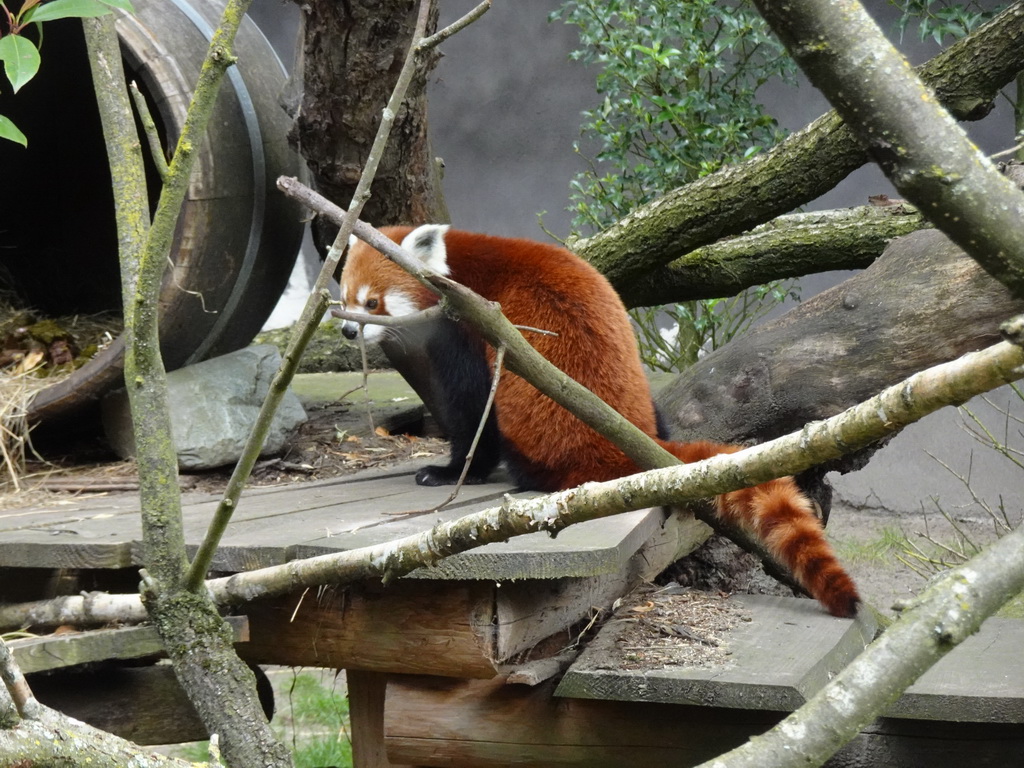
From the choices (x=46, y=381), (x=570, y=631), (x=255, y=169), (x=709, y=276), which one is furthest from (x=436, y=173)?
(x=570, y=631)

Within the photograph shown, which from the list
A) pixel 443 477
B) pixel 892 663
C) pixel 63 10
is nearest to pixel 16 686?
pixel 63 10

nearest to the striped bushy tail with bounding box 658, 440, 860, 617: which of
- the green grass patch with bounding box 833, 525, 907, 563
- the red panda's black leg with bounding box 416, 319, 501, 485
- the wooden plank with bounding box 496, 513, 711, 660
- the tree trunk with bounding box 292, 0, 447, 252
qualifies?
the wooden plank with bounding box 496, 513, 711, 660

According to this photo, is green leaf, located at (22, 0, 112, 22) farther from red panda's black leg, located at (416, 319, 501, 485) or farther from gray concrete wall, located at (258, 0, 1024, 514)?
gray concrete wall, located at (258, 0, 1024, 514)

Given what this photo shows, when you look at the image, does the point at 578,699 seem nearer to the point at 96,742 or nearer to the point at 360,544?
the point at 360,544

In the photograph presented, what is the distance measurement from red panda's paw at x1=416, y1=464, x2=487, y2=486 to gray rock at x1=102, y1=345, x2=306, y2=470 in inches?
24.6

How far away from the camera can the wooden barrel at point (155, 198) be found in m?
3.14

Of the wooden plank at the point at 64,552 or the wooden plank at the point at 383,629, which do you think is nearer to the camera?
the wooden plank at the point at 383,629

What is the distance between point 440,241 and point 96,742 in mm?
2111

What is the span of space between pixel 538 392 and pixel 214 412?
1193mm

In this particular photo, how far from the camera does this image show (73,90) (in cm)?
408

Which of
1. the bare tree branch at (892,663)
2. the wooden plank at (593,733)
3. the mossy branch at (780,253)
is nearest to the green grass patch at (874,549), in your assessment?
the mossy branch at (780,253)

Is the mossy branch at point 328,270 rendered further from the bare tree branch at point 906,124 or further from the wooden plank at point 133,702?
the wooden plank at point 133,702

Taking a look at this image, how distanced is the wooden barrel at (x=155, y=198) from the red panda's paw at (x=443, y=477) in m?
0.90

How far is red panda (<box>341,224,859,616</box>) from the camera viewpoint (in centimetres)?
223
